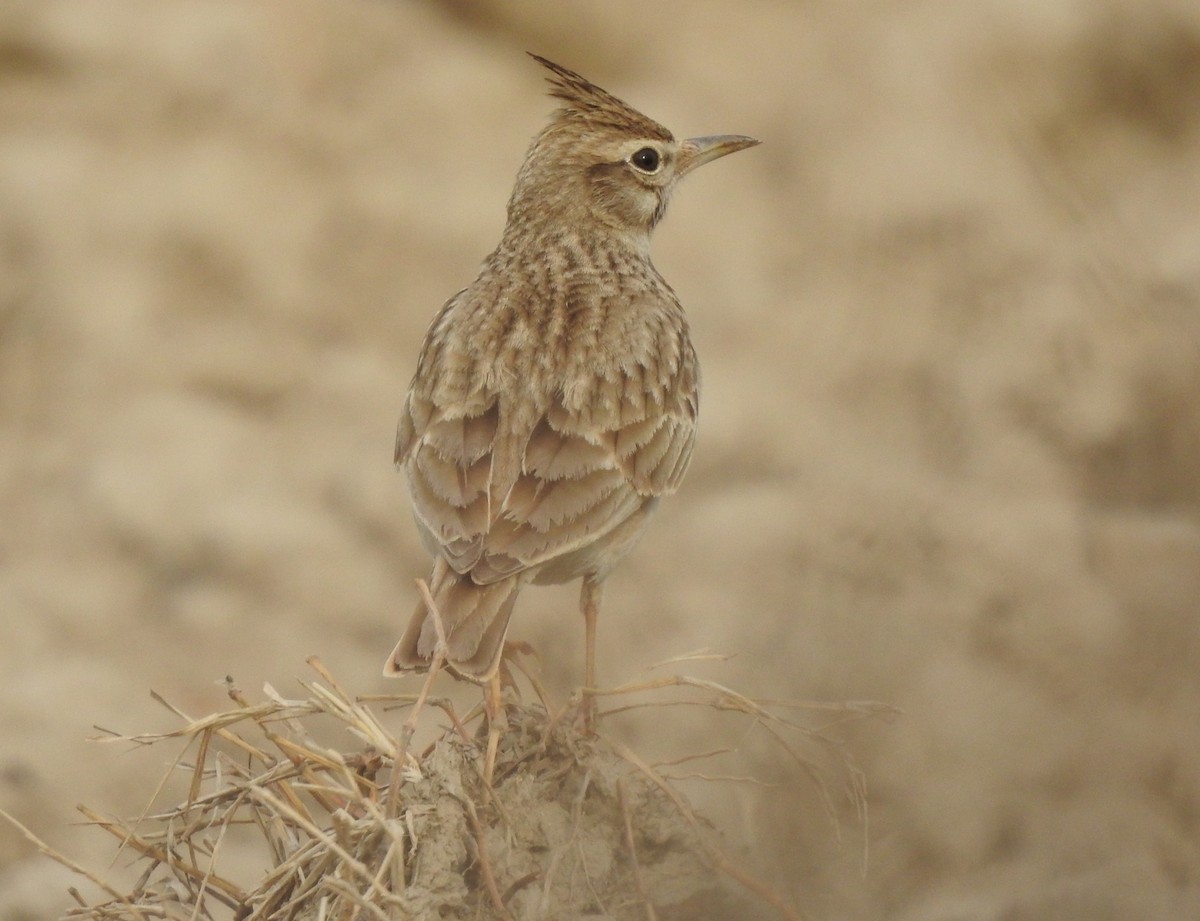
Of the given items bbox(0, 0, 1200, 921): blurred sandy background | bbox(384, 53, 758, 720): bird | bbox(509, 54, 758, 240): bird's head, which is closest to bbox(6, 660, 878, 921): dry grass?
bbox(384, 53, 758, 720): bird

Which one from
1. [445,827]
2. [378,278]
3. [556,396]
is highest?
[378,278]

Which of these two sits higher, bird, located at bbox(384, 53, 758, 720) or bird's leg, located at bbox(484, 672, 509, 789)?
bird, located at bbox(384, 53, 758, 720)

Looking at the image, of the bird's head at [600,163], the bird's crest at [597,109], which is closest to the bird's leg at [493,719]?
the bird's head at [600,163]

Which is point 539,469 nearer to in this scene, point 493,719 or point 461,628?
point 461,628

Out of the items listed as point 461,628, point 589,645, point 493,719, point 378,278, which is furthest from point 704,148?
point 378,278

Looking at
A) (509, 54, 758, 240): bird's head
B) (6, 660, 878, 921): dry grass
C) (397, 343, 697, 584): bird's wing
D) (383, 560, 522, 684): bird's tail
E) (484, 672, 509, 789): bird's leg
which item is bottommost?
(6, 660, 878, 921): dry grass

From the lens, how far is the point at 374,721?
3162 mm

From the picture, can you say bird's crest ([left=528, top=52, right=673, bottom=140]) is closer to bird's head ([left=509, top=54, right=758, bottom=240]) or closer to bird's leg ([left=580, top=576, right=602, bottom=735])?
bird's head ([left=509, top=54, right=758, bottom=240])

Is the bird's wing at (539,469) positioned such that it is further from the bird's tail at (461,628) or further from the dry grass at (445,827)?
the dry grass at (445,827)

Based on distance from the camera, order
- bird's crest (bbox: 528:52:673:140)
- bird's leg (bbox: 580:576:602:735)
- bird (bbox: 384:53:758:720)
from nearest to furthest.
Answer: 1. bird's leg (bbox: 580:576:602:735)
2. bird (bbox: 384:53:758:720)
3. bird's crest (bbox: 528:52:673:140)

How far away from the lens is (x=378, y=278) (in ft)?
26.3

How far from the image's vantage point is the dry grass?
2.70 m

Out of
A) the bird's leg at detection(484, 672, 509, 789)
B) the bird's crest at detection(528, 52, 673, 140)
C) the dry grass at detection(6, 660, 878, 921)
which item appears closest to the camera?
the dry grass at detection(6, 660, 878, 921)

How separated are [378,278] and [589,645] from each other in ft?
14.9
